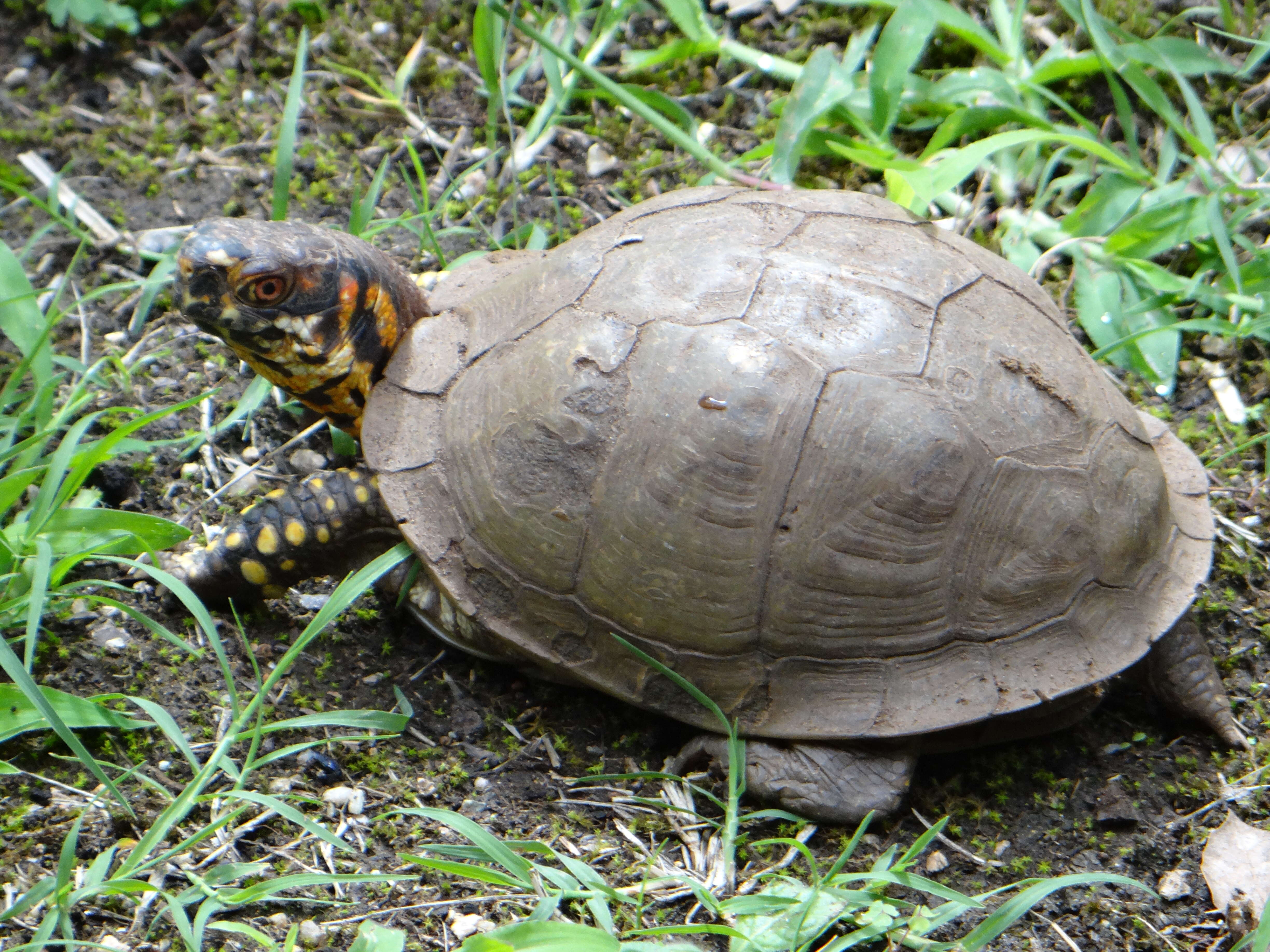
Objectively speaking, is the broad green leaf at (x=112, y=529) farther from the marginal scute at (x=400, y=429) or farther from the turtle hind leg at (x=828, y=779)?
the turtle hind leg at (x=828, y=779)

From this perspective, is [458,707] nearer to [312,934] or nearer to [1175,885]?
[312,934]

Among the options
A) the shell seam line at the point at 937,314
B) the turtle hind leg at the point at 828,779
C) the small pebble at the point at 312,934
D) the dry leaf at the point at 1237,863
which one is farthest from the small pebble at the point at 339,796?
the dry leaf at the point at 1237,863

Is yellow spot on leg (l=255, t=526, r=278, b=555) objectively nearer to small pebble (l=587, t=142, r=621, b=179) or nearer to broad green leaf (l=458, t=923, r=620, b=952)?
broad green leaf (l=458, t=923, r=620, b=952)

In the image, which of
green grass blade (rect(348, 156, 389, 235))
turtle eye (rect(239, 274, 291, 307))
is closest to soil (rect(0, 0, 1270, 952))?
green grass blade (rect(348, 156, 389, 235))

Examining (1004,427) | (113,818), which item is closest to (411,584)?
(113,818)

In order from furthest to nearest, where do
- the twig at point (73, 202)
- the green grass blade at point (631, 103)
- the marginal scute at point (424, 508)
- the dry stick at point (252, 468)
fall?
the twig at point (73, 202) < the green grass blade at point (631, 103) < the dry stick at point (252, 468) < the marginal scute at point (424, 508)

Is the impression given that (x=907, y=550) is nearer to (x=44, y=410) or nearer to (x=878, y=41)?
(x=878, y=41)

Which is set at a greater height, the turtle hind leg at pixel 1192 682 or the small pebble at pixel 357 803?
the turtle hind leg at pixel 1192 682

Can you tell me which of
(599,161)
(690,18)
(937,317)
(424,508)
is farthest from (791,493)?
(690,18)
